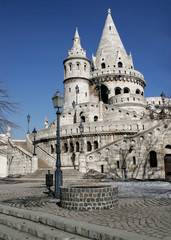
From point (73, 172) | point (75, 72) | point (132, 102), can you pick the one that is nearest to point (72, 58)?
point (75, 72)

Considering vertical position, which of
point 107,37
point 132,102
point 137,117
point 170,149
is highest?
point 107,37

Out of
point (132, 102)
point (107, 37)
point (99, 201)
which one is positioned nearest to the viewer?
point (99, 201)

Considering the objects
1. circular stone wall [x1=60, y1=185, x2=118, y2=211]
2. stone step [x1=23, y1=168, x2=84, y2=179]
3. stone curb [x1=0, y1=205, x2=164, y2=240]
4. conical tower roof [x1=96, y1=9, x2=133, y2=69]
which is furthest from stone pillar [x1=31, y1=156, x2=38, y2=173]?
conical tower roof [x1=96, y1=9, x2=133, y2=69]

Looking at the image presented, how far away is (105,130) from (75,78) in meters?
19.2

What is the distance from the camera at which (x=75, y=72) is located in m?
46.7

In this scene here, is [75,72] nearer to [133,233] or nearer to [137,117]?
[137,117]

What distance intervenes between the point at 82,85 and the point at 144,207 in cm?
4078

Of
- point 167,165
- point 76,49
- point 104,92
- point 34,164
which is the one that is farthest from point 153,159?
point 76,49

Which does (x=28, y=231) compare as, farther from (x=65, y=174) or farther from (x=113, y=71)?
(x=113, y=71)

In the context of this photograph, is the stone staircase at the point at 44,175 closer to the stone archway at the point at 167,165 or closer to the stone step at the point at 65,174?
the stone step at the point at 65,174

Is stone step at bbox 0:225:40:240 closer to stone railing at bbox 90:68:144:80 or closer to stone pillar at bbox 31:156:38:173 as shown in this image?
stone pillar at bbox 31:156:38:173

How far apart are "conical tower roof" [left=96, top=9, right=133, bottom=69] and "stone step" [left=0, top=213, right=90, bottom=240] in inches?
1798

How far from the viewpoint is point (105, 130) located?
30.1 m

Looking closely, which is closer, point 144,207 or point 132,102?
point 144,207
